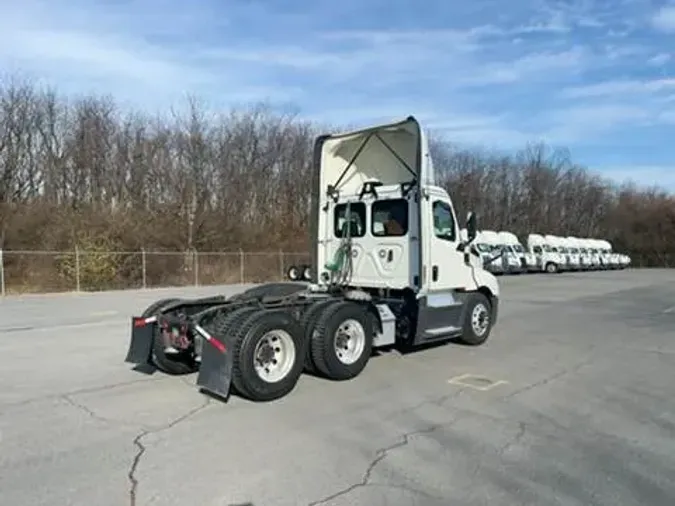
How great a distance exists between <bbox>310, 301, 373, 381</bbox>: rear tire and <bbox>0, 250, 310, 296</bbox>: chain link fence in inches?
789

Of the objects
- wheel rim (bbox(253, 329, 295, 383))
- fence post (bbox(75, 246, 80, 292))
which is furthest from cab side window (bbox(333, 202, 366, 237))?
fence post (bbox(75, 246, 80, 292))

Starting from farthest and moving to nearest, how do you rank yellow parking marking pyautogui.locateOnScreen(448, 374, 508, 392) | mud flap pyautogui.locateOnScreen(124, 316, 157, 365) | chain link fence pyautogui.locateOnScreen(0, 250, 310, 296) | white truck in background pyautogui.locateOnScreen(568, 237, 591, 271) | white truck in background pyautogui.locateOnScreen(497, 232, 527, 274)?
1. white truck in background pyautogui.locateOnScreen(568, 237, 591, 271)
2. white truck in background pyautogui.locateOnScreen(497, 232, 527, 274)
3. chain link fence pyautogui.locateOnScreen(0, 250, 310, 296)
4. mud flap pyautogui.locateOnScreen(124, 316, 157, 365)
5. yellow parking marking pyautogui.locateOnScreen(448, 374, 508, 392)

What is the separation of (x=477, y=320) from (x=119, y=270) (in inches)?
820

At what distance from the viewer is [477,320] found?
11172 millimetres

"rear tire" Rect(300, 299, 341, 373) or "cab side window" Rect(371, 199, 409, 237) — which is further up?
"cab side window" Rect(371, 199, 409, 237)

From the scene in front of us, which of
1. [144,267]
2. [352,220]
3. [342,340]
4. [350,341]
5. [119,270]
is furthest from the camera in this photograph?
[144,267]

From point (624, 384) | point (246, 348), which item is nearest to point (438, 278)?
point (624, 384)

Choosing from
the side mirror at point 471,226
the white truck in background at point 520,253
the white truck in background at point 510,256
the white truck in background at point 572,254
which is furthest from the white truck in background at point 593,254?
the side mirror at point 471,226

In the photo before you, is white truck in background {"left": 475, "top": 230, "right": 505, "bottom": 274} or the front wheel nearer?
the front wheel

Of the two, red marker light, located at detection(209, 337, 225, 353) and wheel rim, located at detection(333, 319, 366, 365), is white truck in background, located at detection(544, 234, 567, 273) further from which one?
red marker light, located at detection(209, 337, 225, 353)

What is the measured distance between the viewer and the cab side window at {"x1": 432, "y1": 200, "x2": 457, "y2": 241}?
10219 millimetres

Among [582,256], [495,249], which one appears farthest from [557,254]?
[495,249]

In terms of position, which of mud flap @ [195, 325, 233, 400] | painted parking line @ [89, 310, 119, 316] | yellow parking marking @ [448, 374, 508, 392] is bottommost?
yellow parking marking @ [448, 374, 508, 392]

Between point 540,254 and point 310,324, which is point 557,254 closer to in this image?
point 540,254
